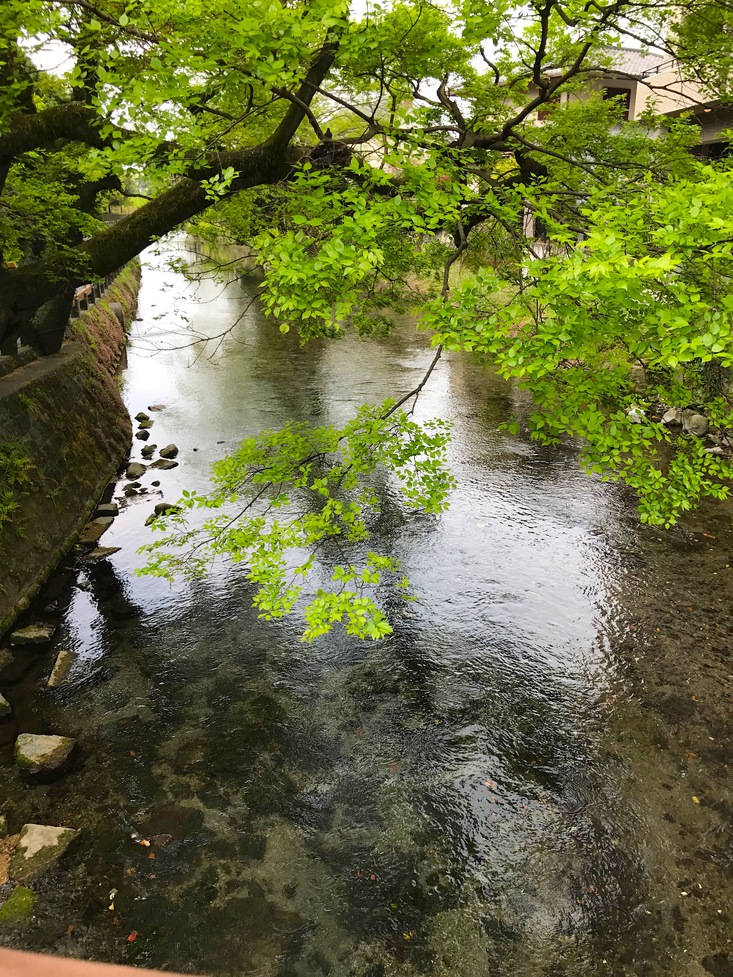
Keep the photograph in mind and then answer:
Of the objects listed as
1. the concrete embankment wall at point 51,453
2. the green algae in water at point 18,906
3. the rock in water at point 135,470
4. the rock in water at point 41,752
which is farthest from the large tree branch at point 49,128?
the green algae in water at point 18,906

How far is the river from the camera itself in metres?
5.90

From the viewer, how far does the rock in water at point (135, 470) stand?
1536 centimetres

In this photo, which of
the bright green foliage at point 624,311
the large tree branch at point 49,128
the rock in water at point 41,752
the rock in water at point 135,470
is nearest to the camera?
the bright green foliage at point 624,311

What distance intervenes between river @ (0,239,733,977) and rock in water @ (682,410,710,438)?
4.07 meters

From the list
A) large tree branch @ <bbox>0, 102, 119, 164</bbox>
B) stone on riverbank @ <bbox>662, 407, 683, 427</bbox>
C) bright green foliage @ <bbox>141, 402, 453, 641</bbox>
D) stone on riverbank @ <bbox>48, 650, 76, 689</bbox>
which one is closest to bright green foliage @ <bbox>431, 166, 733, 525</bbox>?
bright green foliage @ <bbox>141, 402, 453, 641</bbox>

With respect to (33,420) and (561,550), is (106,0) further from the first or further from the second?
(561,550)

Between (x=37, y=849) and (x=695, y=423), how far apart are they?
16849 mm

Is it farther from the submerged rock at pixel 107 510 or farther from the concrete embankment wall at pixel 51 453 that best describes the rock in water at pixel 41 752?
the submerged rock at pixel 107 510

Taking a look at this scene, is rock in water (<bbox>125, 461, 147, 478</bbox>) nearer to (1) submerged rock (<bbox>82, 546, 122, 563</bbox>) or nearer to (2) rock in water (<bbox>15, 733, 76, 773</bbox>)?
(1) submerged rock (<bbox>82, 546, 122, 563</bbox>)

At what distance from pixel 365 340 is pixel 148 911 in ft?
82.9

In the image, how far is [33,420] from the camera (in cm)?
1235

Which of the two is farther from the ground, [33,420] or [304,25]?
[304,25]

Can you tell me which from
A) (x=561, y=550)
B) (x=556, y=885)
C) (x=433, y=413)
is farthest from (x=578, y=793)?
(x=433, y=413)

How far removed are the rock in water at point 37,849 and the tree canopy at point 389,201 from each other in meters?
3.56
